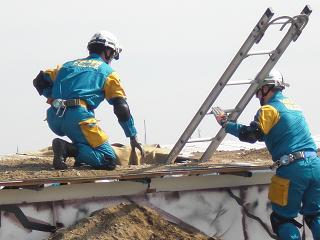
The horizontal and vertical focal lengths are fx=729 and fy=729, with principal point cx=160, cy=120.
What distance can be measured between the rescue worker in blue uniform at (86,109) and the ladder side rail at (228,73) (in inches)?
23.4

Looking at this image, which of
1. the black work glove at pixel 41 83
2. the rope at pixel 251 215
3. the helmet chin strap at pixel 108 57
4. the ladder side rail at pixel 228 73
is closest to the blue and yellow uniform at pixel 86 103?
the helmet chin strap at pixel 108 57

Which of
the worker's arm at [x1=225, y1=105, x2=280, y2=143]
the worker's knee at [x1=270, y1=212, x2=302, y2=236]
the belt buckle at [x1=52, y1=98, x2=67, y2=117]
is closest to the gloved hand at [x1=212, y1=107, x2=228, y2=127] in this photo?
the worker's arm at [x1=225, y1=105, x2=280, y2=143]

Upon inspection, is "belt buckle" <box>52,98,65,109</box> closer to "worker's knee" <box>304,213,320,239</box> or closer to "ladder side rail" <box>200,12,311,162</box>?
"ladder side rail" <box>200,12,311,162</box>

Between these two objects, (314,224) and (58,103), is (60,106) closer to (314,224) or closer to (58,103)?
(58,103)

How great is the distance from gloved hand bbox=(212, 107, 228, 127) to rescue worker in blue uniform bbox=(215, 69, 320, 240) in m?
0.43

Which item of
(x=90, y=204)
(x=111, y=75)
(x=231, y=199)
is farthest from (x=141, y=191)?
(x=111, y=75)

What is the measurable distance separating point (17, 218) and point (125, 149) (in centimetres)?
261

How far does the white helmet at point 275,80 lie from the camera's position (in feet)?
24.6

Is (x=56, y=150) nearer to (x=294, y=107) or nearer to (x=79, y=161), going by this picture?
(x=79, y=161)

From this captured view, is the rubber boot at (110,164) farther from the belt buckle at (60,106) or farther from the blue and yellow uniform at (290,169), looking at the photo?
the blue and yellow uniform at (290,169)

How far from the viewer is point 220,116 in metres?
7.64

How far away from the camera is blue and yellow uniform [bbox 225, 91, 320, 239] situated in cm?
689

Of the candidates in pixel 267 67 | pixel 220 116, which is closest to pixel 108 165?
pixel 220 116

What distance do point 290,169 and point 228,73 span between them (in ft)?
4.89
